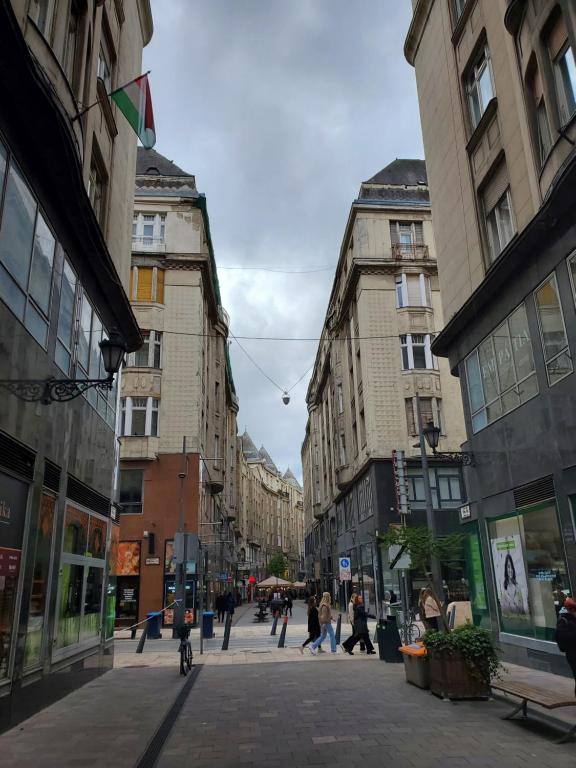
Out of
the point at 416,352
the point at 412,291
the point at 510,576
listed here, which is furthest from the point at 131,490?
the point at 510,576

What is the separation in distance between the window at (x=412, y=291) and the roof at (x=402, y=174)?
25.7 ft

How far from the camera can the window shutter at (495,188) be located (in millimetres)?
15602

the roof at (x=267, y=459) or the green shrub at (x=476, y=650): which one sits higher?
the roof at (x=267, y=459)

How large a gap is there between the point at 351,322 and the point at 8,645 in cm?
3401

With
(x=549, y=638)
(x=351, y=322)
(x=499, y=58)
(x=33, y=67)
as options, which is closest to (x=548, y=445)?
(x=549, y=638)

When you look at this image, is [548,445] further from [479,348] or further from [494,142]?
[494,142]

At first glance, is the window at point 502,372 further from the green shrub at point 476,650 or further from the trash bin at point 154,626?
the trash bin at point 154,626

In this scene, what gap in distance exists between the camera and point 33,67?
329 inches

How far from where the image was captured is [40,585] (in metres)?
10.3

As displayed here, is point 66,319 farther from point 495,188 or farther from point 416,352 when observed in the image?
point 416,352

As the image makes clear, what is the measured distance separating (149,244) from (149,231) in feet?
3.27

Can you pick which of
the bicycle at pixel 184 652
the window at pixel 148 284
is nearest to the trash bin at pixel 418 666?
the bicycle at pixel 184 652

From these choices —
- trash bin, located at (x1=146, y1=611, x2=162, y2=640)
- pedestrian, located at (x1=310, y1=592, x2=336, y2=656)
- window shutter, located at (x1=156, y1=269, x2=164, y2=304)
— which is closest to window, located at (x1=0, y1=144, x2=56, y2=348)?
pedestrian, located at (x1=310, y1=592, x2=336, y2=656)

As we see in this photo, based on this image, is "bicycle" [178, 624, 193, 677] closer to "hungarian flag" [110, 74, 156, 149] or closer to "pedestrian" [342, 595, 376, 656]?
"pedestrian" [342, 595, 376, 656]
